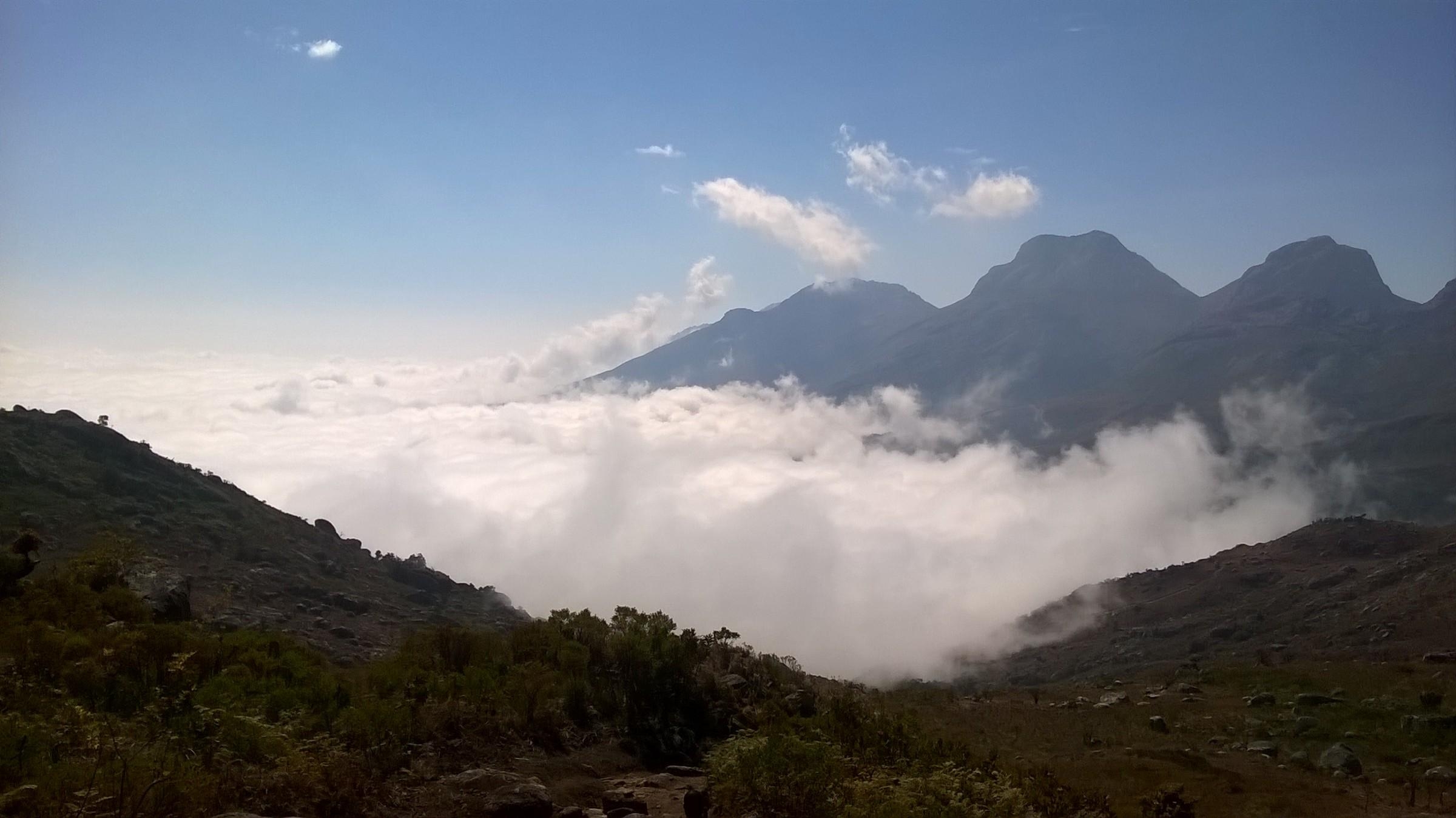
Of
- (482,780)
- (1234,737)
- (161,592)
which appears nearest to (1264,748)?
(1234,737)

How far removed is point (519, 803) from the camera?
35.4 ft

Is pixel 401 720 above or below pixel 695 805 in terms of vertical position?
above

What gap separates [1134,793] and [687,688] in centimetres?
1002

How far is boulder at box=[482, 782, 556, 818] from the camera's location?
10711 mm

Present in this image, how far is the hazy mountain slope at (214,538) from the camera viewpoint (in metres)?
35.6

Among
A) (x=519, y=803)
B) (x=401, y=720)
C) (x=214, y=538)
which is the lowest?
(x=519, y=803)

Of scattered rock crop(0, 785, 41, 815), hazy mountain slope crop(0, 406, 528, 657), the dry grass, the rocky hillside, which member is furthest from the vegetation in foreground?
the rocky hillside

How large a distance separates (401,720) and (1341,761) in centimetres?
2285

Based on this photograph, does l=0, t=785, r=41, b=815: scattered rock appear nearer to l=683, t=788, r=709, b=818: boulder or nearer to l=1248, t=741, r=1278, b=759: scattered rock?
l=683, t=788, r=709, b=818: boulder

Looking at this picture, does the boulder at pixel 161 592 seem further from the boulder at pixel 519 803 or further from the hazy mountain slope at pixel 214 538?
the boulder at pixel 519 803

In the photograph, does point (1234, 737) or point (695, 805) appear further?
point (1234, 737)

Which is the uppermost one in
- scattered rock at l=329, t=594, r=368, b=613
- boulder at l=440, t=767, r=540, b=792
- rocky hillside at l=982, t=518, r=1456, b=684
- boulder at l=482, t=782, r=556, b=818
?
scattered rock at l=329, t=594, r=368, b=613

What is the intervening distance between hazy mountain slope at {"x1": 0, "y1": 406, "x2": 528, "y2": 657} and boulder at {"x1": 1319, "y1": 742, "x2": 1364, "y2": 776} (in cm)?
3216

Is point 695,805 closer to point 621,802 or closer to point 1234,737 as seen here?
point 621,802
